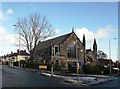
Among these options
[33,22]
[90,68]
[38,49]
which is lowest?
[90,68]

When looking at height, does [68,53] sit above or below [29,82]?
above

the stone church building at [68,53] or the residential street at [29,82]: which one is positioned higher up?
the stone church building at [68,53]

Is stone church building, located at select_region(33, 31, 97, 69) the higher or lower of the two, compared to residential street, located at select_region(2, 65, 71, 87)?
higher

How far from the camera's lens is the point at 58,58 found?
87.5 metres

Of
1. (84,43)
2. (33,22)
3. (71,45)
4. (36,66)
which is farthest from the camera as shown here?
(84,43)

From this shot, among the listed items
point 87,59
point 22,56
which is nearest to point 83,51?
point 87,59

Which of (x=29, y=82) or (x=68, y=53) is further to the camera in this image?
(x=68, y=53)

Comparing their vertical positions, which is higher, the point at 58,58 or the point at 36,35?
the point at 36,35

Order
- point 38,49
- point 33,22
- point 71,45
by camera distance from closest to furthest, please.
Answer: point 33,22, point 71,45, point 38,49

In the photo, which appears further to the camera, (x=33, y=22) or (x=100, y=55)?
(x=100, y=55)

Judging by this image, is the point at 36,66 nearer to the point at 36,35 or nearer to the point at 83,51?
the point at 36,35

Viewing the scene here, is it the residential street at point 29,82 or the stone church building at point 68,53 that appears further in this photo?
the stone church building at point 68,53

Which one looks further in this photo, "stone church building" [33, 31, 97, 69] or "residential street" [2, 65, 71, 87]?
"stone church building" [33, 31, 97, 69]

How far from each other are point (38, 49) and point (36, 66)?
30607 millimetres
